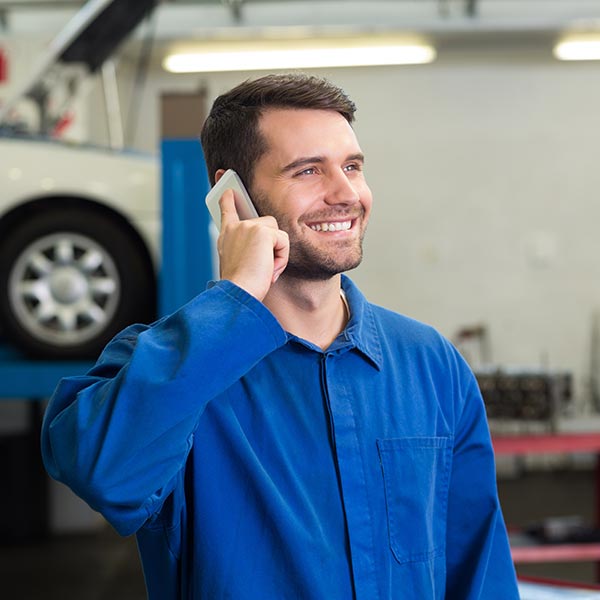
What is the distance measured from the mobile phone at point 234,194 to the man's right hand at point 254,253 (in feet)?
0.19

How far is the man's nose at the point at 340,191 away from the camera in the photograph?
1484 mm

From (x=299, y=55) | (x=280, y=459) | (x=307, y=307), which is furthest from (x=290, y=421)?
(x=299, y=55)

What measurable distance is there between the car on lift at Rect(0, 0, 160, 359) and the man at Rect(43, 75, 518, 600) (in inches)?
88.5

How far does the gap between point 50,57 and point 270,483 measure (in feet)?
10.8

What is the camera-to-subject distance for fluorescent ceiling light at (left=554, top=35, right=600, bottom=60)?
Result: 9.45 meters

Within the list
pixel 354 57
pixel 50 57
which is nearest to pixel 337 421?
pixel 50 57

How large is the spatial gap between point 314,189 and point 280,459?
16.7 inches

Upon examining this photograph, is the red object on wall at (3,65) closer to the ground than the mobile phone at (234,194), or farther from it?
farther from it

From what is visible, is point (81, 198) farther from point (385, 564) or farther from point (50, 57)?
point (385, 564)

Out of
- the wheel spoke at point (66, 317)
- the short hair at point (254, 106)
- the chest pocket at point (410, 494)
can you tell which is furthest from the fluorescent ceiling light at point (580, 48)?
the chest pocket at point (410, 494)

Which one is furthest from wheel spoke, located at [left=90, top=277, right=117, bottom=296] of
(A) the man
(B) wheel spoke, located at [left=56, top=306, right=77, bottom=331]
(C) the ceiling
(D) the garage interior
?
(C) the ceiling

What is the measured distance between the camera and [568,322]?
10.2m

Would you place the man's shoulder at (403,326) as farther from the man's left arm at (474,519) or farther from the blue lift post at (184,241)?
the blue lift post at (184,241)

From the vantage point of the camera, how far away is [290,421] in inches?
56.6
